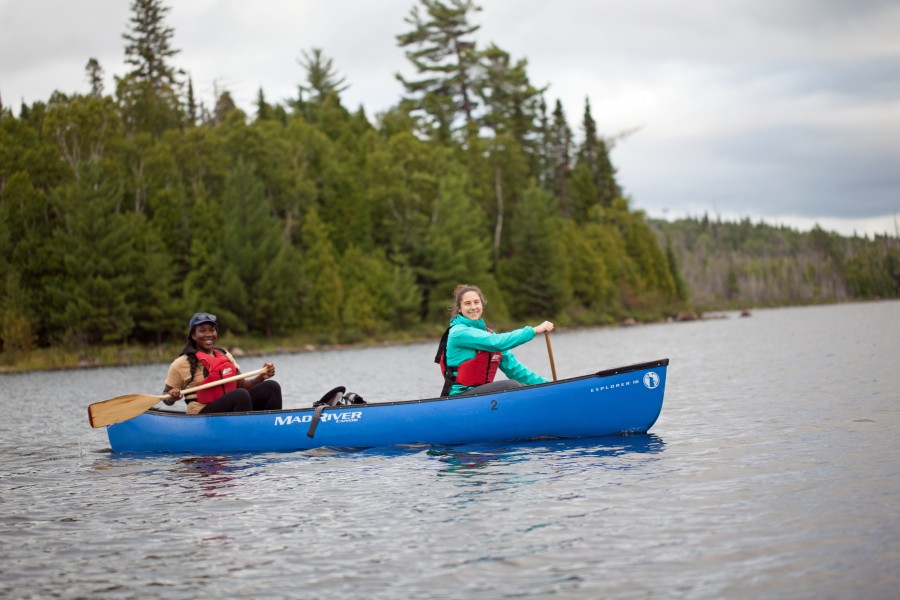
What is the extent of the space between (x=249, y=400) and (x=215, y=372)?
64cm

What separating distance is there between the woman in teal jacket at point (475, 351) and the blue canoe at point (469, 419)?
278 mm

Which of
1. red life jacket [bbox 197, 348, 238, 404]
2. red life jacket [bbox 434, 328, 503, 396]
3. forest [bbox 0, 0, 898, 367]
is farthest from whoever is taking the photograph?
forest [bbox 0, 0, 898, 367]

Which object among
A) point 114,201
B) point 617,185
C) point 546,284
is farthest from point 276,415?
point 617,185

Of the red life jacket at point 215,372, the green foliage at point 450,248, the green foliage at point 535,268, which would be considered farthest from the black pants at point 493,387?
the green foliage at point 535,268

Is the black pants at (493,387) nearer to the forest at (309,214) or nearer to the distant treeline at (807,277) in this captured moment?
the forest at (309,214)

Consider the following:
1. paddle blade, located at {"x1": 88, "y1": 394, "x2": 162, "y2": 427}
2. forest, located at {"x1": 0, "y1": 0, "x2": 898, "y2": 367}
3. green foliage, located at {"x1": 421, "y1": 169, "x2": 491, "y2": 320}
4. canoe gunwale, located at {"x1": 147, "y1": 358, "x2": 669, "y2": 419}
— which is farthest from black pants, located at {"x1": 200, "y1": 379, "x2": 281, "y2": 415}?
green foliage, located at {"x1": 421, "y1": 169, "x2": 491, "y2": 320}

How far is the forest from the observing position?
4781cm

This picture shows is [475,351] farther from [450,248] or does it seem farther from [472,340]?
[450,248]

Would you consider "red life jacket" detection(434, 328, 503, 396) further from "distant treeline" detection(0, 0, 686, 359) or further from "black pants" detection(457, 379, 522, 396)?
"distant treeline" detection(0, 0, 686, 359)

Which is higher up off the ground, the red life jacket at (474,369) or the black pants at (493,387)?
the red life jacket at (474,369)

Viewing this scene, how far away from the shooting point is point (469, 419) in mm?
11812

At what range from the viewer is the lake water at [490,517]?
A: 6.25 meters

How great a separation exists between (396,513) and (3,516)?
12.8 feet

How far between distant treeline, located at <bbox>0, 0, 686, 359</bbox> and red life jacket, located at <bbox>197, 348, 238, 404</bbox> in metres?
33.2
